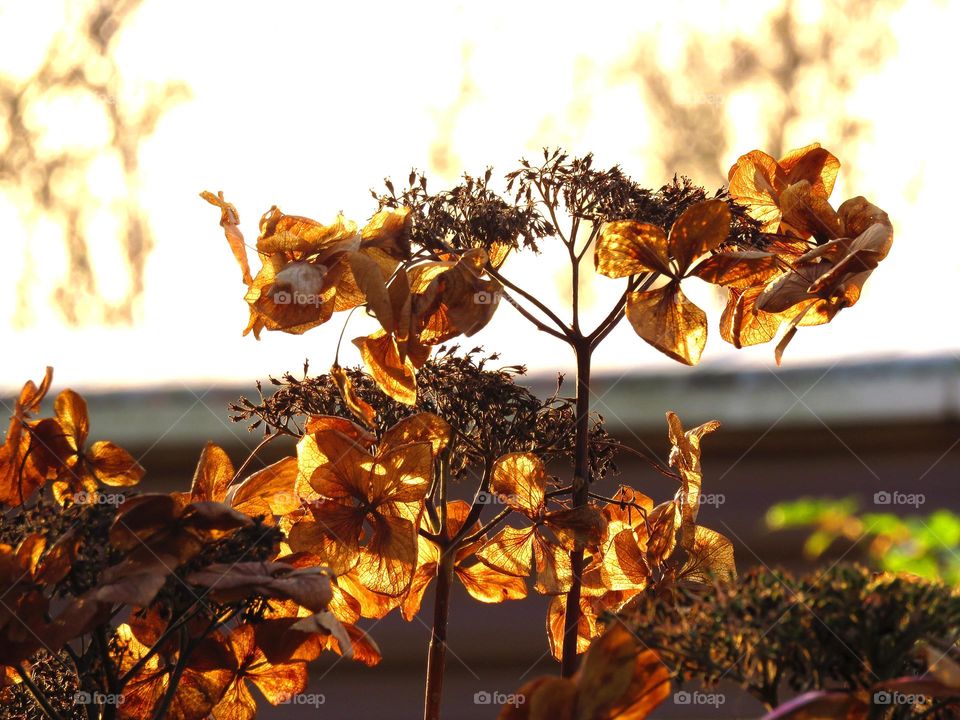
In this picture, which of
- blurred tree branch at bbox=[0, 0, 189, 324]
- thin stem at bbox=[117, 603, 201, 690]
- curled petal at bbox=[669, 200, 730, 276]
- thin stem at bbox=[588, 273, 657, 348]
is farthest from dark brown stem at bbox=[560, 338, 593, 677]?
blurred tree branch at bbox=[0, 0, 189, 324]

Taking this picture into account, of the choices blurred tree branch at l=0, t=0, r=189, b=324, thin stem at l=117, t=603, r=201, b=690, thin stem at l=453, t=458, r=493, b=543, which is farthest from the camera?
blurred tree branch at l=0, t=0, r=189, b=324

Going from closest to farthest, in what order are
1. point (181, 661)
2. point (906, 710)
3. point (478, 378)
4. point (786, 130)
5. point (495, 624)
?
point (906, 710) < point (181, 661) < point (478, 378) < point (495, 624) < point (786, 130)

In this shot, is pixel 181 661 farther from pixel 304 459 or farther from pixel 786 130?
pixel 786 130

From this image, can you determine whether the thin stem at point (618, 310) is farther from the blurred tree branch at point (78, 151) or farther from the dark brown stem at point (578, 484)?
the blurred tree branch at point (78, 151)

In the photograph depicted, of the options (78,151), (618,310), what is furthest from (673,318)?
(78,151)

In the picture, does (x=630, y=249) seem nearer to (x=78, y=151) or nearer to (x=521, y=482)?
(x=521, y=482)

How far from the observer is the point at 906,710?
622 mm

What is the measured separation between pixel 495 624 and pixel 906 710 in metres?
1.56

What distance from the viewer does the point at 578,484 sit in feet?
2.63

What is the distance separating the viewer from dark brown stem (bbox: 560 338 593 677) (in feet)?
2.63

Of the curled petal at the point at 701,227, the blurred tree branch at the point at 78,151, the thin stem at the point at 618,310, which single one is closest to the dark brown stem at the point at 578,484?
the thin stem at the point at 618,310

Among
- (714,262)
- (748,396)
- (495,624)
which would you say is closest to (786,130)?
(748,396)

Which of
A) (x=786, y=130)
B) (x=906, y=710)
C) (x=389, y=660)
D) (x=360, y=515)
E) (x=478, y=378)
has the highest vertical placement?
(x=786, y=130)

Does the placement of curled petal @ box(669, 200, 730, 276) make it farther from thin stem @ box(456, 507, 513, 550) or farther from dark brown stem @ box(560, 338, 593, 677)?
thin stem @ box(456, 507, 513, 550)
